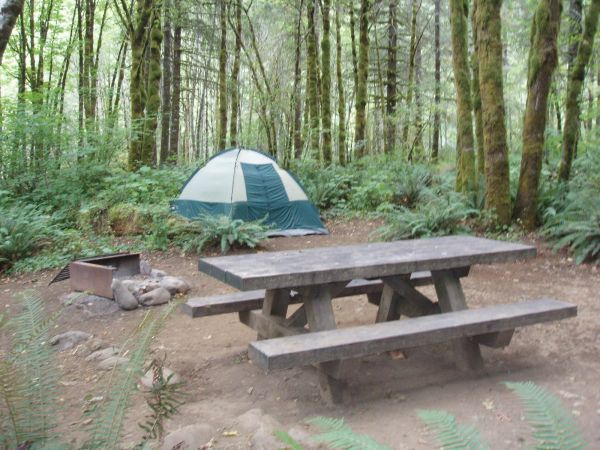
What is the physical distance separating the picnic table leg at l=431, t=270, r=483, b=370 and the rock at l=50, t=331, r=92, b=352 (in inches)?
135

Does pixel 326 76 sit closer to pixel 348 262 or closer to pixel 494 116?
pixel 494 116

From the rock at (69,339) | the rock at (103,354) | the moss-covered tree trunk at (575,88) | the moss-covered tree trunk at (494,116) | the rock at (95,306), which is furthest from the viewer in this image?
the moss-covered tree trunk at (575,88)

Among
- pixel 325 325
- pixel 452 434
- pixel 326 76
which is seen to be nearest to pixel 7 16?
pixel 325 325

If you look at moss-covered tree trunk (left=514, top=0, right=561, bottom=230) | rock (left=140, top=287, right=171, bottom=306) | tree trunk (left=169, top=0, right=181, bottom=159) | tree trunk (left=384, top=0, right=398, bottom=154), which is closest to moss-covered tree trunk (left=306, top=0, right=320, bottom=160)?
tree trunk (left=384, top=0, right=398, bottom=154)

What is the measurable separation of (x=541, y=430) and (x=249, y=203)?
9.08m

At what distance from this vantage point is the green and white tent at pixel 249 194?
10.2m

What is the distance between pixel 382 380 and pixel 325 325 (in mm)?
639

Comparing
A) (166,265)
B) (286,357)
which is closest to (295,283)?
(286,357)

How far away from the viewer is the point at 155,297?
6.17m

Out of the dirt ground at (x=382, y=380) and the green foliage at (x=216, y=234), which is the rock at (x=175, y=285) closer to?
the dirt ground at (x=382, y=380)

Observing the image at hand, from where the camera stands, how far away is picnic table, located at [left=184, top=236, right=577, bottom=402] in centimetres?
315

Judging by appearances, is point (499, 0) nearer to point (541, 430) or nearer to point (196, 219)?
point (196, 219)

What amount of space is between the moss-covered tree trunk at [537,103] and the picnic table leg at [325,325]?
556 cm

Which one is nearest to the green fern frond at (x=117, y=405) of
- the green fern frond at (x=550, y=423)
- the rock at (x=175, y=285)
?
the green fern frond at (x=550, y=423)
